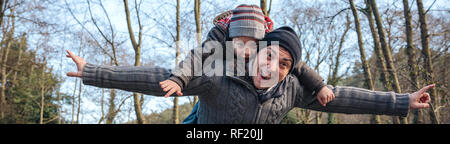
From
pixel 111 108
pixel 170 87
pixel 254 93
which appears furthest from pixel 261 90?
pixel 111 108

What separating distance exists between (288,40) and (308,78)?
0.90 feet

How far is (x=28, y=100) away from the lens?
18.4 metres

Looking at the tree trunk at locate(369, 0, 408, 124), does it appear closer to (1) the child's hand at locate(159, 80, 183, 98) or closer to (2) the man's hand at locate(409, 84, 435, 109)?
(2) the man's hand at locate(409, 84, 435, 109)

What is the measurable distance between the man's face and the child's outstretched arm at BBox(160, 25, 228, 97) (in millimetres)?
334

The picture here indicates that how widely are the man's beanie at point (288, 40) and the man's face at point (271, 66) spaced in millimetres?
25

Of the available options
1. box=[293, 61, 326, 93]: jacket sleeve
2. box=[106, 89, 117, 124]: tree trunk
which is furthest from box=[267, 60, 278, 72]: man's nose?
box=[106, 89, 117, 124]: tree trunk

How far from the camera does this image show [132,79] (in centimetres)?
169

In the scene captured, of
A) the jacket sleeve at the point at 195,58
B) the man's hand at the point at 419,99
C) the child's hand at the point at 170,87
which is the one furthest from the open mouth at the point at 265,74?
the man's hand at the point at 419,99

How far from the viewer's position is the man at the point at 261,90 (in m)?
1.69

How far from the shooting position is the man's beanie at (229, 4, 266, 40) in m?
1.91

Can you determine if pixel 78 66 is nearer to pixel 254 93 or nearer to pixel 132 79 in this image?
pixel 132 79
